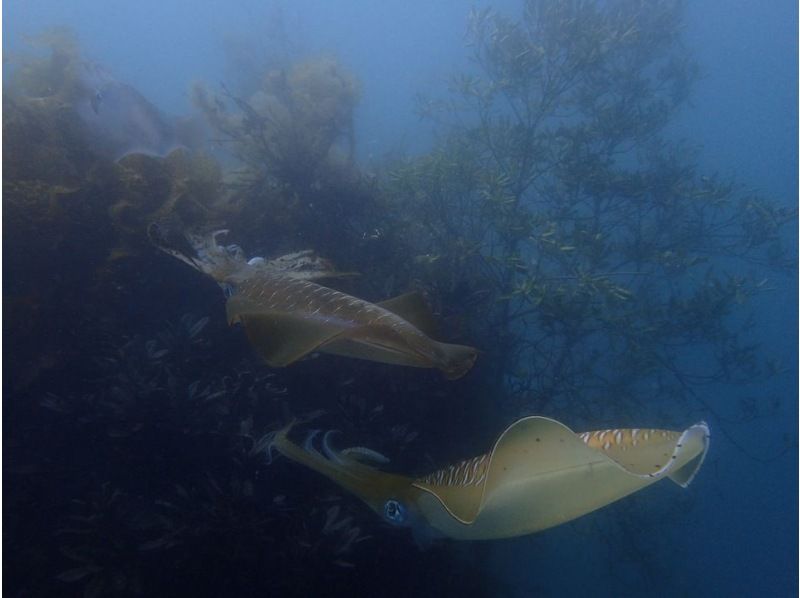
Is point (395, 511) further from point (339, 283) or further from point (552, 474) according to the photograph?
point (339, 283)

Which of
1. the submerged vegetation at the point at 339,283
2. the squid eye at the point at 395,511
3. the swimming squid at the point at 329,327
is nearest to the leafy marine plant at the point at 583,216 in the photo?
the submerged vegetation at the point at 339,283

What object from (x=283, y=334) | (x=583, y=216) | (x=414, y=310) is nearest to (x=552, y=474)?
(x=283, y=334)

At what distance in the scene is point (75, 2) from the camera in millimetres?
41812

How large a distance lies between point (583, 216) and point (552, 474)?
893cm

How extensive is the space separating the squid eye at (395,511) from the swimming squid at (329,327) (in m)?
0.73

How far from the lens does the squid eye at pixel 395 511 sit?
99.9 inches

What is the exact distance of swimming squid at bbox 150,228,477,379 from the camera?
2615 millimetres

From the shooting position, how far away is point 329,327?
2680 mm

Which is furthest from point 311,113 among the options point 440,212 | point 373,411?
point 373,411

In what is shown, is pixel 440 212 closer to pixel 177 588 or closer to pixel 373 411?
pixel 373 411

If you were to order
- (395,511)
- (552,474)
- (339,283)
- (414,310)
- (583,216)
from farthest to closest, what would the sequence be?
(583,216)
(339,283)
(414,310)
(395,511)
(552,474)

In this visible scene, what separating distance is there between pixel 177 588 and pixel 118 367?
204 centimetres

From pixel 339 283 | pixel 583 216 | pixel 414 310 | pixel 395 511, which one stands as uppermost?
pixel 583 216

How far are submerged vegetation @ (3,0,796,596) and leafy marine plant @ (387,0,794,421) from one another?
6 cm
